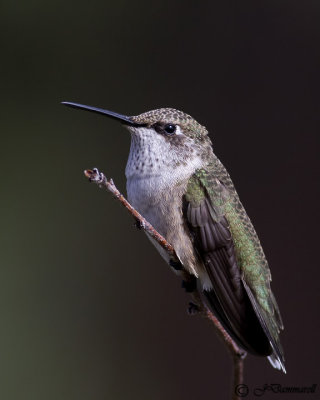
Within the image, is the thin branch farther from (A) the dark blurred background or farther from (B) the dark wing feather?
(A) the dark blurred background

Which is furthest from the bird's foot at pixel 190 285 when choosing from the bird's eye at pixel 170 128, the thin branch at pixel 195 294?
the bird's eye at pixel 170 128

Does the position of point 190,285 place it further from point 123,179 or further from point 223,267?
point 123,179

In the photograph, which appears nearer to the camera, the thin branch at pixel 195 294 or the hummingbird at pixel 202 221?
the thin branch at pixel 195 294

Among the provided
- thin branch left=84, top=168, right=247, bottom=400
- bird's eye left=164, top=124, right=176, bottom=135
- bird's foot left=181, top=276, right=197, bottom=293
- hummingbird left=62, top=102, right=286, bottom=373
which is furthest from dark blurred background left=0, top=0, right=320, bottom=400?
thin branch left=84, top=168, right=247, bottom=400

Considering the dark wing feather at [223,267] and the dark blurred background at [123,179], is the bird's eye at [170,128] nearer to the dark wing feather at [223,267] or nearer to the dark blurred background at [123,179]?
the dark wing feather at [223,267]

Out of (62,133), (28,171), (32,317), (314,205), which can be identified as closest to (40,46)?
(62,133)

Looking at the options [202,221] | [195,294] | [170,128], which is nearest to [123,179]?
[170,128]
